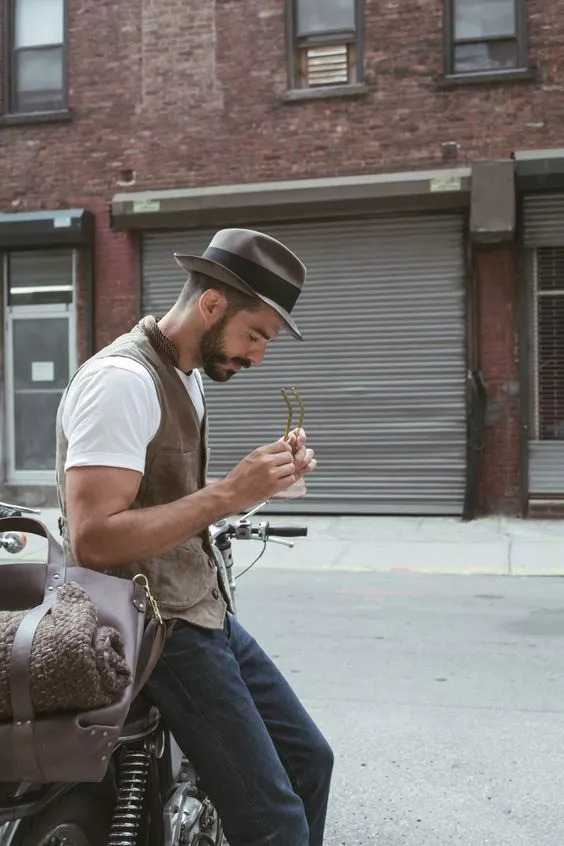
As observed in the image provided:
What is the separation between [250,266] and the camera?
7.59 feet

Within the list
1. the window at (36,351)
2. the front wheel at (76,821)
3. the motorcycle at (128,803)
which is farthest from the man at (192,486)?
the window at (36,351)

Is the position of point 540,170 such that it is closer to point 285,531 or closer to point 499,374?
point 499,374

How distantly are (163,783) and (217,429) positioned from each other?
11.0 m

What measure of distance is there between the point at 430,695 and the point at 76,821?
3510 mm

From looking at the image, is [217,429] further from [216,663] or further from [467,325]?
[216,663]

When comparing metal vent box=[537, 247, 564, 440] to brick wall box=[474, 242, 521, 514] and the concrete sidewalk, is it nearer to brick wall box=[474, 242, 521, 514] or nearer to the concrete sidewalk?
brick wall box=[474, 242, 521, 514]

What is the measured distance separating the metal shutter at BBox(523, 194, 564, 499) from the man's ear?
34.7ft

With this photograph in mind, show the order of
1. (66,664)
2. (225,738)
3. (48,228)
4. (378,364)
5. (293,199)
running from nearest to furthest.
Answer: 1. (66,664)
2. (225,738)
3. (293,199)
4. (378,364)
5. (48,228)

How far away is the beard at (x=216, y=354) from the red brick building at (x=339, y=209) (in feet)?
32.7

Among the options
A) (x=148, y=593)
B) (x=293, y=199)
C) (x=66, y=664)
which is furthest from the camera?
(x=293, y=199)

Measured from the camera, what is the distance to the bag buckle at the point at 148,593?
2.06m

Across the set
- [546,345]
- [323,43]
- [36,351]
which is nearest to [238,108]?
[323,43]

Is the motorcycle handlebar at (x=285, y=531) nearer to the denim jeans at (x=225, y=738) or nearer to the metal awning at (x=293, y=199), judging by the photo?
the denim jeans at (x=225, y=738)

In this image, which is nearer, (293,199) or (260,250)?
(260,250)
